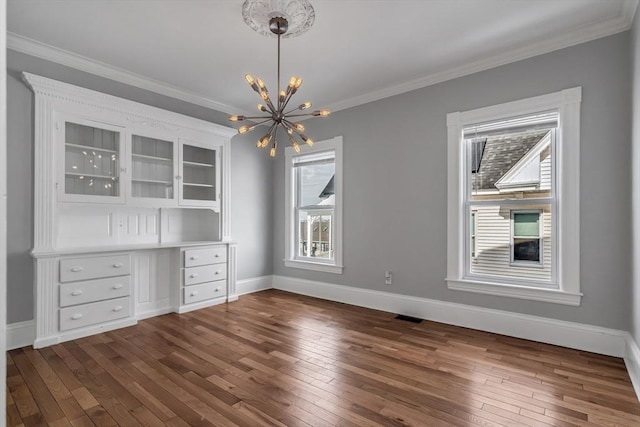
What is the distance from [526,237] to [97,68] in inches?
190

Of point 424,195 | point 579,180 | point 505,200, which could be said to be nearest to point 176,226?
point 424,195

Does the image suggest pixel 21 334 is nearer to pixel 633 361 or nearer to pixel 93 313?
pixel 93 313

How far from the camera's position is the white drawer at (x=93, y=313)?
3146 mm

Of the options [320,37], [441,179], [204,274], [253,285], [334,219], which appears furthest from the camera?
[253,285]

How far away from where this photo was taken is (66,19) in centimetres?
274

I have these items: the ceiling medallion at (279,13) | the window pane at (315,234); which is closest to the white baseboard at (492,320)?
the window pane at (315,234)

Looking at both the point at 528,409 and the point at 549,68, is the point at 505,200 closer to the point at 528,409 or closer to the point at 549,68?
the point at 549,68

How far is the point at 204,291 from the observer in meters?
4.33

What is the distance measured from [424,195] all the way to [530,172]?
1.06 m

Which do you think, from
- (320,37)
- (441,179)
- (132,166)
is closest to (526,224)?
(441,179)

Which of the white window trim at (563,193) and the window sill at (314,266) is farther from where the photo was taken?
the window sill at (314,266)

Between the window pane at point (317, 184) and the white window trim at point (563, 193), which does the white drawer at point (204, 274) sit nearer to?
the window pane at point (317, 184)

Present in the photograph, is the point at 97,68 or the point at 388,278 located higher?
the point at 97,68

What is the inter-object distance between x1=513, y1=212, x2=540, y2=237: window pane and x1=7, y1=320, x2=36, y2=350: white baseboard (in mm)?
Answer: 4753
